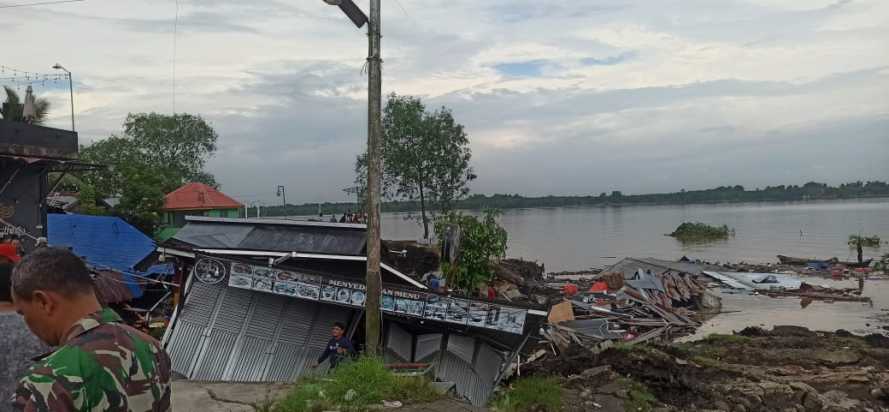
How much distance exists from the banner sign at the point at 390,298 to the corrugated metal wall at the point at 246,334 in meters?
0.55

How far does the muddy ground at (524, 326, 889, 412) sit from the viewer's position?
11398 mm

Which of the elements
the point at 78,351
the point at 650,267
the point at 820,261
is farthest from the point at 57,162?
the point at 820,261

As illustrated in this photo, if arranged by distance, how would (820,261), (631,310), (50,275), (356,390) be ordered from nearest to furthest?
(50,275)
(356,390)
(631,310)
(820,261)

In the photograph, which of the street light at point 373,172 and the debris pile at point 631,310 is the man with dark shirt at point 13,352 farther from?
the debris pile at point 631,310

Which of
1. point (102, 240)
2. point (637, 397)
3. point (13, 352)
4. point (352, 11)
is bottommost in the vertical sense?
point (637, 397)

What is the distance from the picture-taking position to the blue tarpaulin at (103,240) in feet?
57.8

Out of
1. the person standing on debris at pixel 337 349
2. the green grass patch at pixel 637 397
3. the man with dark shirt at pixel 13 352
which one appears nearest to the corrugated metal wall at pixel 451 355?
the person standing on debris at pixel 337 349

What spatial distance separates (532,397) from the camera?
10930 millimetres

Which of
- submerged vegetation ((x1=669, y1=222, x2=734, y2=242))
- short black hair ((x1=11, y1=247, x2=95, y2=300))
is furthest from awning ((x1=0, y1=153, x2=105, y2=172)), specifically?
submerged vegetation ((x1=669, y1=222, x2=734, y2=242))

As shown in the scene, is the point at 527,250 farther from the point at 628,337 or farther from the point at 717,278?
the point at 628,337

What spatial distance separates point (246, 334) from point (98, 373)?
9.23m

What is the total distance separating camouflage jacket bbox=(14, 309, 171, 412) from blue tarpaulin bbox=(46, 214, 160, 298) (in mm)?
16530

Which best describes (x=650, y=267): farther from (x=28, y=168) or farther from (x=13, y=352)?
(x=13, y=352)

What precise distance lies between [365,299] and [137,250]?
10.6 m
